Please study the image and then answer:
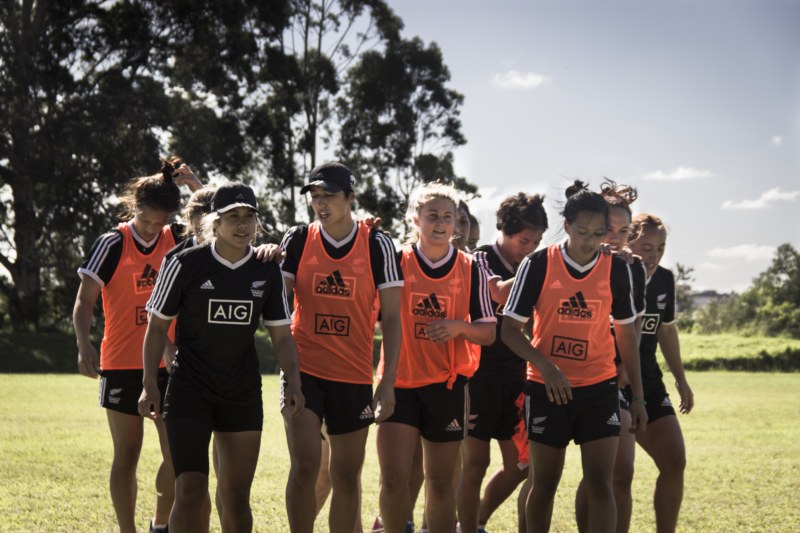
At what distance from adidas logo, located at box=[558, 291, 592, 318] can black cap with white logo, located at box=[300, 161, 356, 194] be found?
4.59 ft

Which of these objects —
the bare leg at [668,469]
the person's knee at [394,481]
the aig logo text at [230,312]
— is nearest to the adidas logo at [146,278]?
the aig logo text at [230,312]

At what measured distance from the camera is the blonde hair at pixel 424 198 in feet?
19.1

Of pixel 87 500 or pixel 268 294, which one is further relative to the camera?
pixel 87 500

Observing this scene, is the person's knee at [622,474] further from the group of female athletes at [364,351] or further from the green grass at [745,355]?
the green grass at [745,355]

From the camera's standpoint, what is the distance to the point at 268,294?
5.09 metres

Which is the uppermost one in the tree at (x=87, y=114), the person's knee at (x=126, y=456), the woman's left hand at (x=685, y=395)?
the tree at (x=87, y=114)

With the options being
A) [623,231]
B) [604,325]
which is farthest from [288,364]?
[623,231]

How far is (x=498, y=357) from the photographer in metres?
6.60

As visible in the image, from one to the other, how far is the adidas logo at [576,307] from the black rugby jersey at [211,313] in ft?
5.60

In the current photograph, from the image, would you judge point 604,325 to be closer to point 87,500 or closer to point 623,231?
point 623,231

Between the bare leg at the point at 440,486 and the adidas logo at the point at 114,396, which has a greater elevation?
the adidas logo at the point at 114,396

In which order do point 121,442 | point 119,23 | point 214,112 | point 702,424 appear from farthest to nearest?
point 214,112 < point 119,23 < point 702,424 < point 121,442

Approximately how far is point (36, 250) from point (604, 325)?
→ 32.4 metres

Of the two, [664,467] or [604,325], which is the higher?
[604,325]
